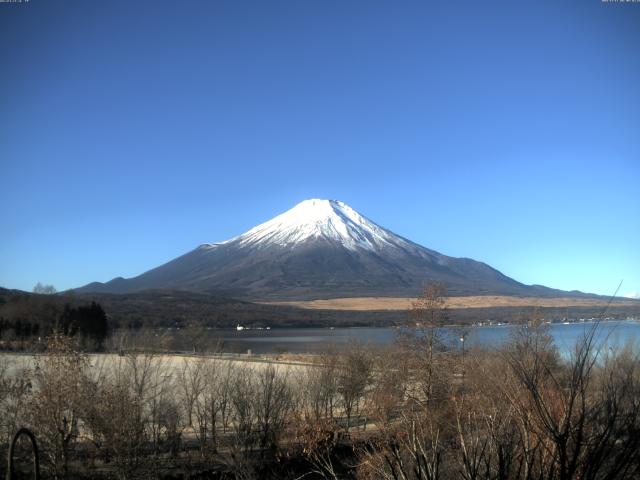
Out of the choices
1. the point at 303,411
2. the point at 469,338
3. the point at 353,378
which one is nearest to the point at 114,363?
the point at 303,411

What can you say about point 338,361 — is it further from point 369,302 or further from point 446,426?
point 369,302

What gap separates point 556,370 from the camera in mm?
18969

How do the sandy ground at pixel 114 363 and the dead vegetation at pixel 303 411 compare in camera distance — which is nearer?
the dead vegetation at pixel 303 411

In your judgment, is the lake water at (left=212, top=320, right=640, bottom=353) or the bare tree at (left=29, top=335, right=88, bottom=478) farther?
the lake water at (left=212, top=320, right=640, bottom=353)

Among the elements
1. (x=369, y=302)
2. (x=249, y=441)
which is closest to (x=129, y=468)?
(x=249, y=441)

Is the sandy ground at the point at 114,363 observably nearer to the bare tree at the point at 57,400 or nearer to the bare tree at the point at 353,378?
the bare tree at the point at 353,378

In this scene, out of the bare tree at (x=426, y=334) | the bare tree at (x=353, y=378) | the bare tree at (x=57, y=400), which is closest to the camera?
the bare tree at (x=57, y=400)

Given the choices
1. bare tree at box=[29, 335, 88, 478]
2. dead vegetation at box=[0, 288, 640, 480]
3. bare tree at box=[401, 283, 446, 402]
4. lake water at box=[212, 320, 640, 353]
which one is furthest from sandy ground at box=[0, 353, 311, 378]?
bare tree at box=[401, 283, 446, 402]

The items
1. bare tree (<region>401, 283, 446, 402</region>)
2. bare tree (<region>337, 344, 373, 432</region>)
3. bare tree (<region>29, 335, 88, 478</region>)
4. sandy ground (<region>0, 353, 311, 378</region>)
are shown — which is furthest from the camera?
bare tree (<region>337, 344, 373, 432</region>)

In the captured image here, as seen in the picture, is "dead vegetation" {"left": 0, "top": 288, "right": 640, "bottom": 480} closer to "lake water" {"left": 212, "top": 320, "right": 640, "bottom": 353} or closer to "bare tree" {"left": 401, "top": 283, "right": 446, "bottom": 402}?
"bare tree" {"left": 401, "top": 283, "right": 446, "bottom": 402}

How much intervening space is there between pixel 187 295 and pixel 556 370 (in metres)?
164

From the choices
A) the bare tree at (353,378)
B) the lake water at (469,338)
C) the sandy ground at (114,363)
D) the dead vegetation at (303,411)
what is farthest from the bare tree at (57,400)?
the bare tree at (353,378)

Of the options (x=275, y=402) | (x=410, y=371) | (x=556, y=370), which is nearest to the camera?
(x=556, y=370)

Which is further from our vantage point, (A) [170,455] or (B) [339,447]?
(B) [339,447]
